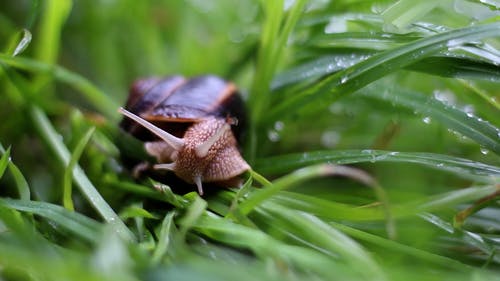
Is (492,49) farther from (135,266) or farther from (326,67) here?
(135,266)

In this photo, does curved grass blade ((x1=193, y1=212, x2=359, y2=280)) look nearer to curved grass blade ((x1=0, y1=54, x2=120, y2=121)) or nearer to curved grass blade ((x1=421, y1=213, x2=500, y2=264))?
curved grass blade ((x1=421, y1=213, x2=500, y2=264))

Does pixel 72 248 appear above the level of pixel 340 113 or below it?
below

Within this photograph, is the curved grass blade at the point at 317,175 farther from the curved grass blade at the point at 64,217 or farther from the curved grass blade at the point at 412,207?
the curved grass blade at the point at 64,217

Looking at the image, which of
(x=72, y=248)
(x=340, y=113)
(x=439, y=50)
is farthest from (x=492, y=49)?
(x=72, y=248)

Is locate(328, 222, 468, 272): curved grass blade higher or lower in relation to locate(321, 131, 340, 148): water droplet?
lower

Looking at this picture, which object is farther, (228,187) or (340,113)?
(340,113)

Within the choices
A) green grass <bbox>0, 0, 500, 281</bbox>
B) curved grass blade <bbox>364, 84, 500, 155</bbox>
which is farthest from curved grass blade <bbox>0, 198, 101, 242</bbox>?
curved grass blade <bbox>364, 84, 500, 155</bbox>

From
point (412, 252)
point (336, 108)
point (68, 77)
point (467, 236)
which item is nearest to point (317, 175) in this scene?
point (412, 252)
